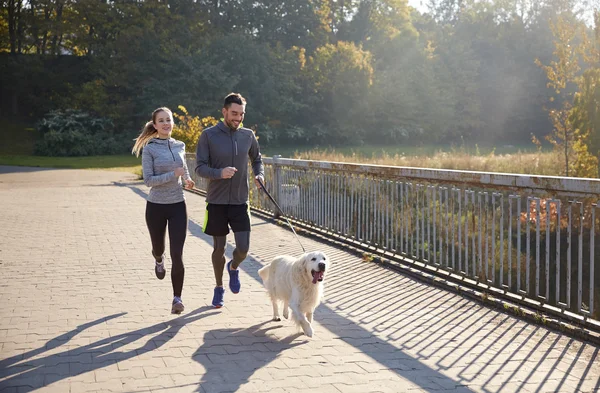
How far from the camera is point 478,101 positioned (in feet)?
239

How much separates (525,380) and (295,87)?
59.5 metres

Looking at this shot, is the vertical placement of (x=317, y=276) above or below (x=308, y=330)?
above

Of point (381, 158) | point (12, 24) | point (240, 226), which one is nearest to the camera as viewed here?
point (240, 226)

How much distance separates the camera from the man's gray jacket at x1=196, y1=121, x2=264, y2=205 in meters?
7.09

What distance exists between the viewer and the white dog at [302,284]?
6133mm

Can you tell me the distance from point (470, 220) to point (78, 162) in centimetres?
4230

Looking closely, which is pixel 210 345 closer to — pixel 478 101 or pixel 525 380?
pixel 525 380

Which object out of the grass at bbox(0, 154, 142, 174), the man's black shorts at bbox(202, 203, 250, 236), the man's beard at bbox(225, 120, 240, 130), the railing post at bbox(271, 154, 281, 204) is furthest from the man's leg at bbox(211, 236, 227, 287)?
the grass at bbox(0, 154, 142, 174)

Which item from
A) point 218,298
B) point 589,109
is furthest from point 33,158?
point 218,298

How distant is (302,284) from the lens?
632 cm

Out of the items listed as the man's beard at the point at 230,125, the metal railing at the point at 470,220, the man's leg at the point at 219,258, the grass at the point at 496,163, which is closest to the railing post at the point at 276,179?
the metal railing at the point at 470,220

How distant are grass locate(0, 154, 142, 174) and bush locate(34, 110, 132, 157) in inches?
70.0

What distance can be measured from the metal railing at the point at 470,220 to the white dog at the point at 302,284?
206 cm

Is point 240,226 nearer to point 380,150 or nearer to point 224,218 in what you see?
point 224,218
